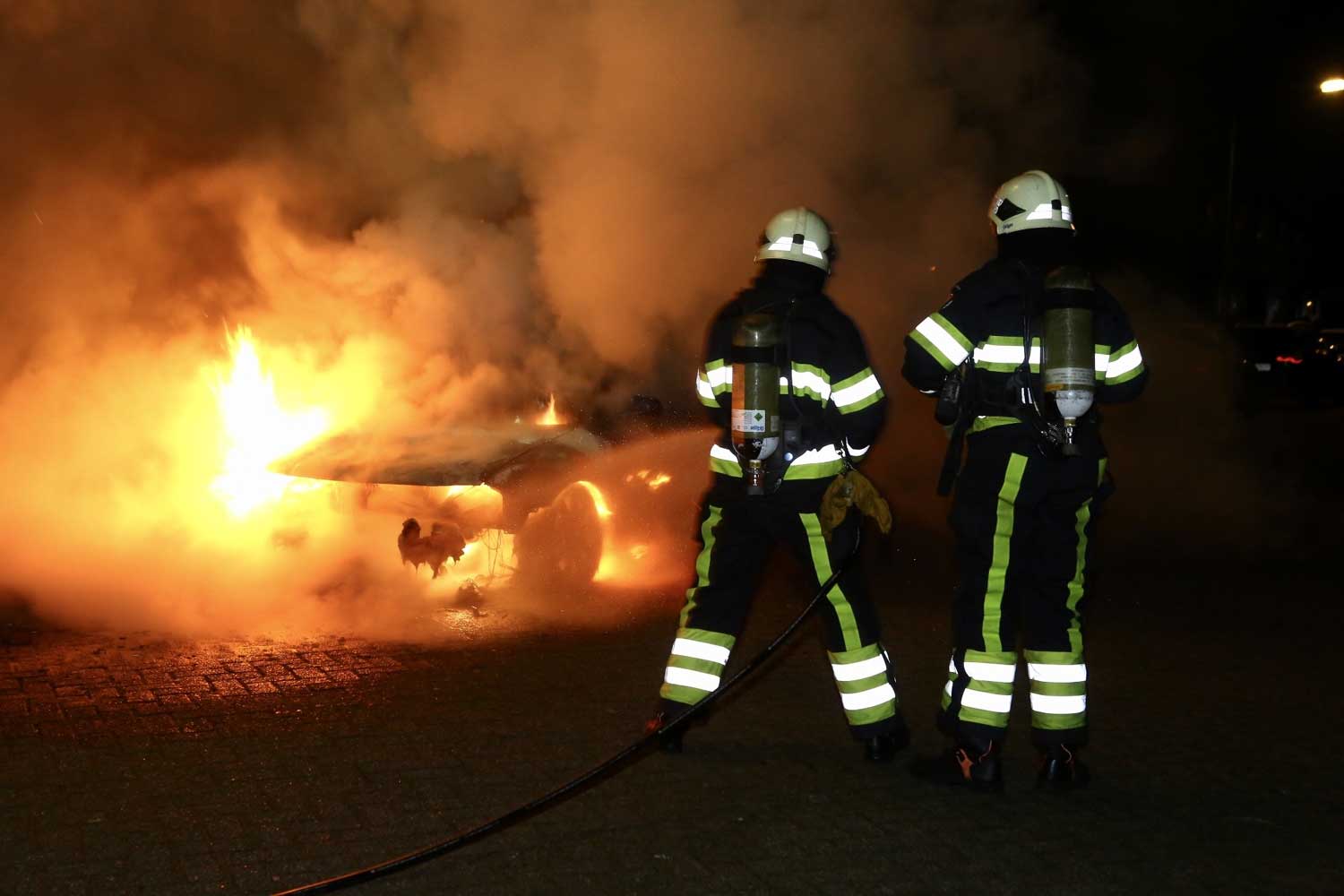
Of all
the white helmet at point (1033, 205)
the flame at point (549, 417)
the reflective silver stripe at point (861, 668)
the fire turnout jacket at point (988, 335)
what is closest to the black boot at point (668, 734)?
the reflective silver stripe at point (861, 668)

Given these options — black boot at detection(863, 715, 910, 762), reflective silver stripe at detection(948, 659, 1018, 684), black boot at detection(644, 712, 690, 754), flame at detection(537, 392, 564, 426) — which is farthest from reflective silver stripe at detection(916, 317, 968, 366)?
flame at detection(537, 392, 564, 426)

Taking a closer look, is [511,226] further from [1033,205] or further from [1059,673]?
[1059,673]

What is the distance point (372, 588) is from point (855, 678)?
3.36 m

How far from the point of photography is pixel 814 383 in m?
4.33

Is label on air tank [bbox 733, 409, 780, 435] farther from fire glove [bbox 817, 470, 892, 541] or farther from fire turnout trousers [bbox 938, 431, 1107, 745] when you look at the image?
fire turnout trousers [bbox 938, 431, 1107, 745]

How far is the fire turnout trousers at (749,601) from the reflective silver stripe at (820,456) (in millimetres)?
142

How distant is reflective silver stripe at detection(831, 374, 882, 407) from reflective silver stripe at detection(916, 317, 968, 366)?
0.81 feet

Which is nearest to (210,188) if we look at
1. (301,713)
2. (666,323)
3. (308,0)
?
(308,0)

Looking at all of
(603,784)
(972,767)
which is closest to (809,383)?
→ (972,767)

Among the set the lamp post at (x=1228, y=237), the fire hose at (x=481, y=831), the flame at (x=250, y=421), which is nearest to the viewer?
the fire hose at (x=481, y=831)

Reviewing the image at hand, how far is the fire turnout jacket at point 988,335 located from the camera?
4.13 meters

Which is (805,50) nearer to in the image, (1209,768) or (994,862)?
(1209,768)

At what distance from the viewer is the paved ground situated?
11.5 feet

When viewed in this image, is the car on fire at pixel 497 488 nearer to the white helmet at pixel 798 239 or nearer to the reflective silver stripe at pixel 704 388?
the reflective silver stripe at pixel 704 388
